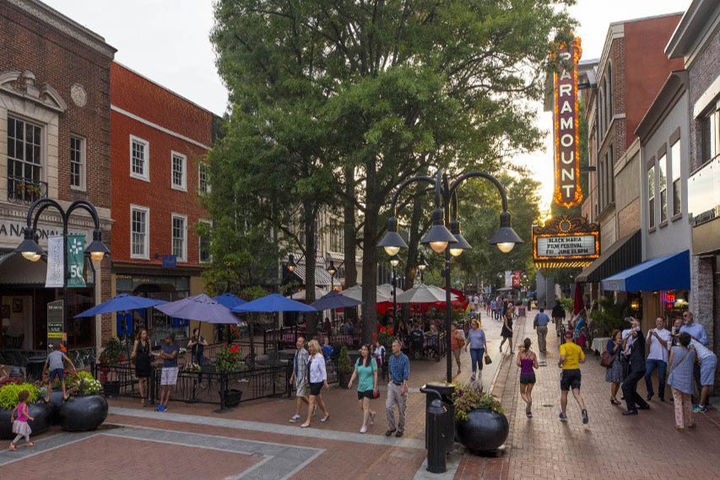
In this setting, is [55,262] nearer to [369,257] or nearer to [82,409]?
[82,409]

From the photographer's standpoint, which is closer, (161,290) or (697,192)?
(697,192)

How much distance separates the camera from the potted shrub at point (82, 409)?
11156mm

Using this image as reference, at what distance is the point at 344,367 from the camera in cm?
1558

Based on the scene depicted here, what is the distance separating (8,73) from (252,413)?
1319 centimetres

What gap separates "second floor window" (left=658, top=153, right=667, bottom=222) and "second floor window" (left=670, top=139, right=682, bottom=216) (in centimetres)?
83

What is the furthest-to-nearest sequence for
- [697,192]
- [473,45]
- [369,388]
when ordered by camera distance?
[473,45], [697,192], [369,388]

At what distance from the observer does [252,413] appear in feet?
42.0

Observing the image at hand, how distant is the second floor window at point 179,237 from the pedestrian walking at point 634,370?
66.7 ft

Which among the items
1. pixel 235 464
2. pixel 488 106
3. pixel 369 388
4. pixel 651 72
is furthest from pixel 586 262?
pixel 235 464

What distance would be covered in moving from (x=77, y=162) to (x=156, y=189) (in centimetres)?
491

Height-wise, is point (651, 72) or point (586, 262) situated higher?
point (651, 72)

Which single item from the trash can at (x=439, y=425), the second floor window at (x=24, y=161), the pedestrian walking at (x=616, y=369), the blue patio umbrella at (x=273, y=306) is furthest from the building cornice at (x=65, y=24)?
the pedestrian walking at (x=616, y=369)

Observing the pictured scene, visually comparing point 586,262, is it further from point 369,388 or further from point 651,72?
point 369,388

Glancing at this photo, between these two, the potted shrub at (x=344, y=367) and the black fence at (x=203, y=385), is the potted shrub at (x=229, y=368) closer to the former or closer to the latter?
the black fence at (x=203, y=385)
